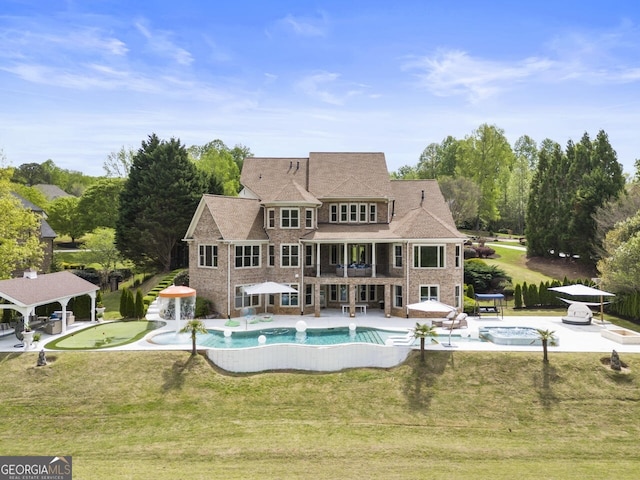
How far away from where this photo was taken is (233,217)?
96.3 ft

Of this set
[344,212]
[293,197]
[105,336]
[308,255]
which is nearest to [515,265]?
[344,212]

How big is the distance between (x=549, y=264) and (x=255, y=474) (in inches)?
1634

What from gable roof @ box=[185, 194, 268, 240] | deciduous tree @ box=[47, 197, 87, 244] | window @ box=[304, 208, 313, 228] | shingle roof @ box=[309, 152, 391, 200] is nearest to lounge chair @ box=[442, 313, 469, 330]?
shingle roof @ box=[309, 152, 391, 200]

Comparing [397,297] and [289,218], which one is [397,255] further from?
[289,218]

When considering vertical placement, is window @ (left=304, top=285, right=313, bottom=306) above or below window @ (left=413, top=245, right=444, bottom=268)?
below

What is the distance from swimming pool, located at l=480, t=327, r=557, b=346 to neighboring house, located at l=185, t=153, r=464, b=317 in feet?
14.2

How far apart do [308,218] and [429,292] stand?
358 inches

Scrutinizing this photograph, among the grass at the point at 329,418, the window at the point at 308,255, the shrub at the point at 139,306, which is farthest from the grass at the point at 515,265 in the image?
the shrub at the point at 139,306

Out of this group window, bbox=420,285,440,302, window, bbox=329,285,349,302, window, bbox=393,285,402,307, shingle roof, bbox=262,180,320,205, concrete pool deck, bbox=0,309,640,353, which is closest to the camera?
concrete pool deck, bbox=0,309,640,353

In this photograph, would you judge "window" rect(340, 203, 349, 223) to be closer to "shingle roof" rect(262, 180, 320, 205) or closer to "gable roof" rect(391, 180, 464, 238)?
"shingle roof" rect(262, 180, 320, 205)

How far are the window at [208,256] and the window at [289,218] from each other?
461cm

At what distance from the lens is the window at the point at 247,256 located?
2862cm

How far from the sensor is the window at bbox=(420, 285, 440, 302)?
28.3 meters

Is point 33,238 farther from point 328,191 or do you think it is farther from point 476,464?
point 476,464
